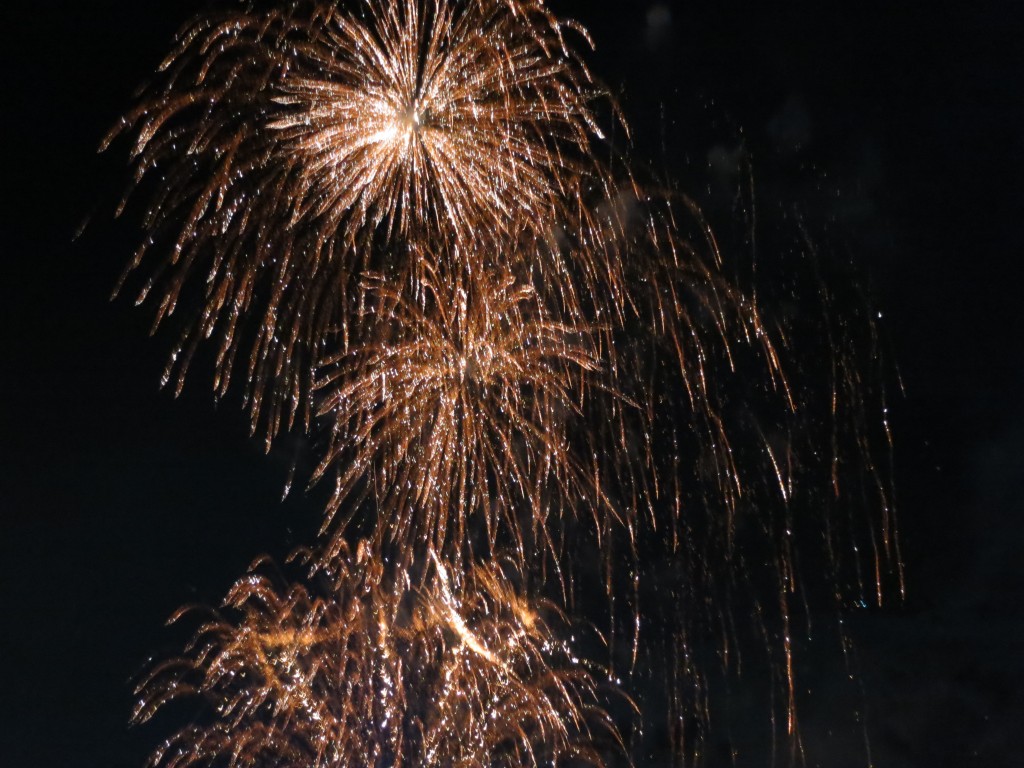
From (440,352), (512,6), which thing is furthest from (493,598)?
(512,6)

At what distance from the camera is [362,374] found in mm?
11484

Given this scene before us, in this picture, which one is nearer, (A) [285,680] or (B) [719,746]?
(A) [285,680]

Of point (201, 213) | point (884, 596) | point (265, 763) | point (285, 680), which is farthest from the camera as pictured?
point (884, 596)

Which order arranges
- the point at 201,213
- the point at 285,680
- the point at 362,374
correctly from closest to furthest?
the point at 201,213
the point at 362,374
the point at 285,680

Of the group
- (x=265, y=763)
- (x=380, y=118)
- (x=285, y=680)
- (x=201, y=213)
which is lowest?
(x=265, y=763)

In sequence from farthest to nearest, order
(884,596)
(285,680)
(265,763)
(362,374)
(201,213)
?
(884,596) → (265,763) → (285,680) → (362,374) → (201,213)

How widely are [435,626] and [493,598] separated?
0.74 metres

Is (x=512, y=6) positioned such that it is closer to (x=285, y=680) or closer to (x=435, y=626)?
(x=435, y=626)

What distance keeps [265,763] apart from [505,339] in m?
6.29

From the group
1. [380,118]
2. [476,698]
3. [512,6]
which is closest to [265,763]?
[476,698]

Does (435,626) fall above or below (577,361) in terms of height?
below

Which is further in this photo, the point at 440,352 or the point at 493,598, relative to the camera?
the point at 493,598

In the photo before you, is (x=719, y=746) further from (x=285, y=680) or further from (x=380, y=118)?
(x=380, y=118)

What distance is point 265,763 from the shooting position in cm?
1346
